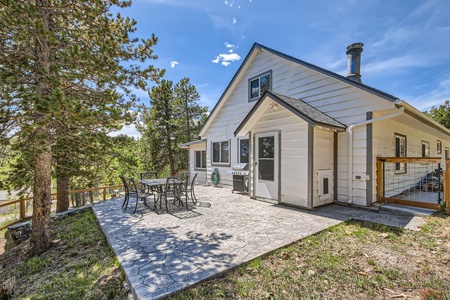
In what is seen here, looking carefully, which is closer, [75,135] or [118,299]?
[118,299]

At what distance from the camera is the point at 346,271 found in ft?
8.96

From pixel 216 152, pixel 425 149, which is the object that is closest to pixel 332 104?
pixel 216 152

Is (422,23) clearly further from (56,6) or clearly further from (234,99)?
(56,6)

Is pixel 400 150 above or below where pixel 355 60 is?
below

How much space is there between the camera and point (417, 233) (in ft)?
13.0

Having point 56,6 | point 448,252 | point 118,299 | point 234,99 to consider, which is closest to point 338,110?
point 448,252

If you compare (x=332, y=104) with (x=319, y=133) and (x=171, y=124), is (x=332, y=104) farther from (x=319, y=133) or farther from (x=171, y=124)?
Answer: (x=171, y=124)

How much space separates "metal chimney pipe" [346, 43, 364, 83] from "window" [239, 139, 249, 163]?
4.86 metres

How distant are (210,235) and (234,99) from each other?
24.9ft

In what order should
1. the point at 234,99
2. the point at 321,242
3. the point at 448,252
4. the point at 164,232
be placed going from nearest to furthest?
the point at 448,252, the point at 321,242, the point at 164,232, the point at 234,99

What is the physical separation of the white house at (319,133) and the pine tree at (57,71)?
13.1 ft

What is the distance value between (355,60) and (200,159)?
9358 mm

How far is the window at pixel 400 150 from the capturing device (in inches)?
295

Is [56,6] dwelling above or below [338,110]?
above
